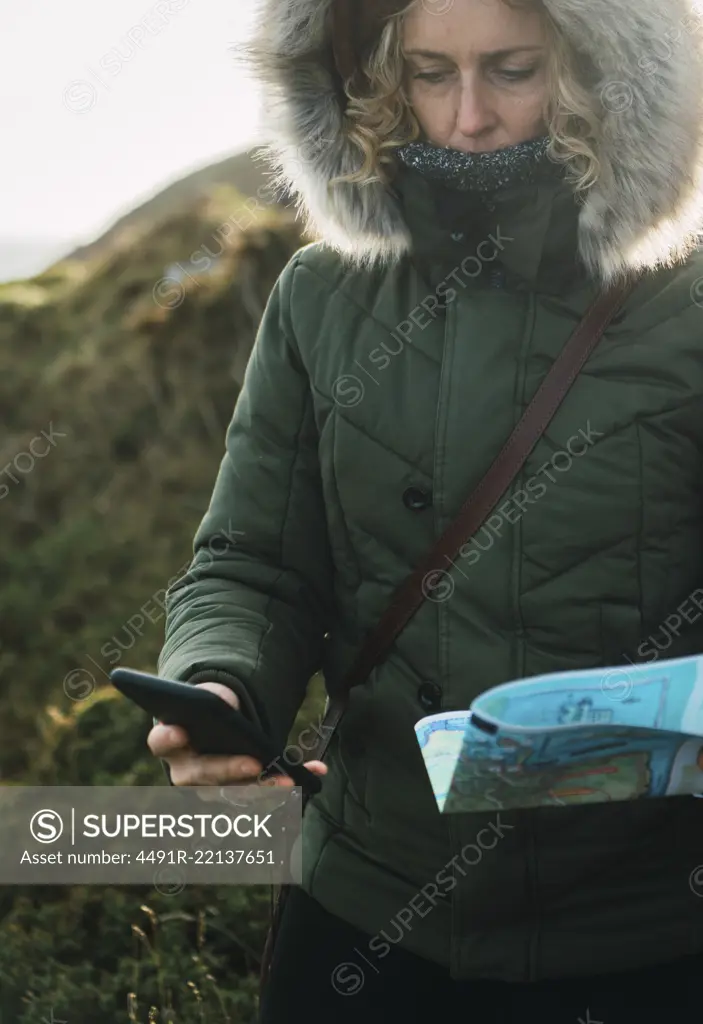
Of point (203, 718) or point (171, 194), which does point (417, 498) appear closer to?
point (203, 718)

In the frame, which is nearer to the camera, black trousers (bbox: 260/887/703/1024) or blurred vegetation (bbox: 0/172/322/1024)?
black trousers (bbox: 260/887/703/1024)

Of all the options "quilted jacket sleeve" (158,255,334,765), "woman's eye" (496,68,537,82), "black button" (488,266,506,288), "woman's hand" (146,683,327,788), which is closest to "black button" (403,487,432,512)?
"quilted jacket sleeve" (158,255,334,765)

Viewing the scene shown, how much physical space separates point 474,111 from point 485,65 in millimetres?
89

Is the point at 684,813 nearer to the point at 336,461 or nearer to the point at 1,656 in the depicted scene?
the point at 336,461

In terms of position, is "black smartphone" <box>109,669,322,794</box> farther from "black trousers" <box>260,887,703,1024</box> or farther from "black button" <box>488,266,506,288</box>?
"black button" <box>488,266,506,288</box>

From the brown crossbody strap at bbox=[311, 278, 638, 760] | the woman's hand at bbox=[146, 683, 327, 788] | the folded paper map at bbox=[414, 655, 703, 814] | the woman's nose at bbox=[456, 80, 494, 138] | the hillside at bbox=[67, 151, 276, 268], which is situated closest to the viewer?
the folded paper map at bbox=[414, 655, 703, 814]

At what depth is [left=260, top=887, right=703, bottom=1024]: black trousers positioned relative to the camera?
2.02 metres

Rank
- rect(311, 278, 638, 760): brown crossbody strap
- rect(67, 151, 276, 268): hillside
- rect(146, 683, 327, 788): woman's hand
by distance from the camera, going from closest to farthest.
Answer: rect(146, 683, 327, 788): woman's hand < rect(311, 278, 638, 760): brown crossbody strap < rect(67, 151, 276, 268): hillside

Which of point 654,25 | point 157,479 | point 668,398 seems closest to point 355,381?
point 668,398

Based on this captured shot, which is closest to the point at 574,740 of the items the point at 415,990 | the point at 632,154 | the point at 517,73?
the point at 415,990

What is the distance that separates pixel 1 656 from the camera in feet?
22.4

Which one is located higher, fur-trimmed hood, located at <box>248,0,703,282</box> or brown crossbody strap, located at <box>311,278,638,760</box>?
fur-trimmed hood, located at <box>248,0,703,282</box>

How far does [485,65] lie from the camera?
2.11 m

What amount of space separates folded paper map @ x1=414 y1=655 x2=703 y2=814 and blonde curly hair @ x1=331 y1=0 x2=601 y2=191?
89cm
